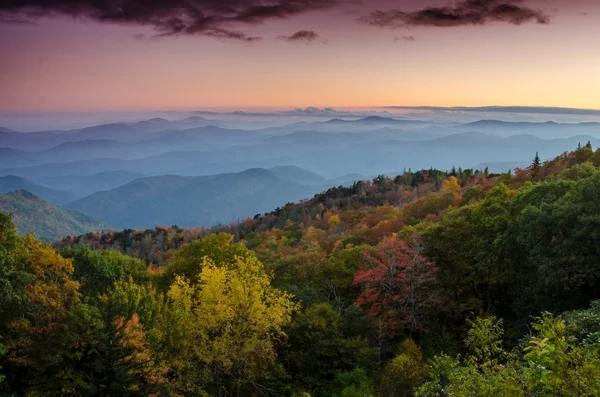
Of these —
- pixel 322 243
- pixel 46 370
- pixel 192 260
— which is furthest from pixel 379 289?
pixel 322 243

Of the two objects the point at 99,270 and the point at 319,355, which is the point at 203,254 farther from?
the point at 319,355

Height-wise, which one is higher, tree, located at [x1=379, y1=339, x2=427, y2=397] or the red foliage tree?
the red foliage tree

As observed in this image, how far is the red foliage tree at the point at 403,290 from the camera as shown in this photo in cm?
2819

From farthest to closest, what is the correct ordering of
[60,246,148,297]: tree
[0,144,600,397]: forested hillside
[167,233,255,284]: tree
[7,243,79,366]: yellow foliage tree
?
[60,246,148,297]: tree, [167,233,255,284]: tree, [7,243,79,366]: yellow foliage tree, [0,144,600,397]: forested hillside

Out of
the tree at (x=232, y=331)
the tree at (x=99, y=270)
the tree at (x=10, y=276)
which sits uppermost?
the tree at (x=10, y=276)

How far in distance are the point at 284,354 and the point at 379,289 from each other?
8.09 metres

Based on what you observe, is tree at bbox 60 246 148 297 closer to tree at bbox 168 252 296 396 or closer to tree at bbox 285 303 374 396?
tree at bbox 168 252 296 396

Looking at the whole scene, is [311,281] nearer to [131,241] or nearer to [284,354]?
[284,354]

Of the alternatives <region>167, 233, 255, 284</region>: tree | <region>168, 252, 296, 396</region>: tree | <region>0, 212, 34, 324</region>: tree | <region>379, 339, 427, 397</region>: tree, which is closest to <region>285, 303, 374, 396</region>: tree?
<region>168, 252, 296, 396</region>: tree

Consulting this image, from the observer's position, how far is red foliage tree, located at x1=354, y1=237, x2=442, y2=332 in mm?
28188

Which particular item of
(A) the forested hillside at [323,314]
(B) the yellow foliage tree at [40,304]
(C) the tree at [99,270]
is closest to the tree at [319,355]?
(A) the forested hillside at [323,314]

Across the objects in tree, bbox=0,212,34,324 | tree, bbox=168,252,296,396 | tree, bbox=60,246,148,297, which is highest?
tree, bbox=0,212,34,324

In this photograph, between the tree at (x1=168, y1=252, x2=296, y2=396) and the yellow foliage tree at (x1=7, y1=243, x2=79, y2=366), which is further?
the tree at (x1=168, y1=252, x2=296, y2=396)

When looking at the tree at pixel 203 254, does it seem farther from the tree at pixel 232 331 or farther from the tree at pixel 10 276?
the tree at pixel 10 276
